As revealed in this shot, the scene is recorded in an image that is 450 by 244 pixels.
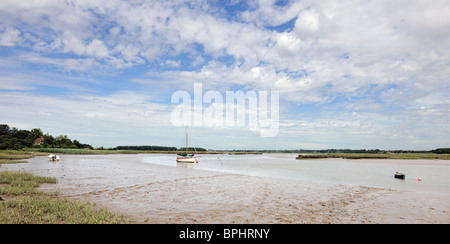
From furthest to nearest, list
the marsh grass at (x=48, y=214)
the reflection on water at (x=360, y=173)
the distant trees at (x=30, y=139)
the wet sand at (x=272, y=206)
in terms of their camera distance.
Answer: the distant trees at (x=30, y=139) < the reflection on water at (x=360, y=173) < the wet sand at (x=272, y=206) < the marsh grass at (x=48, y=214)

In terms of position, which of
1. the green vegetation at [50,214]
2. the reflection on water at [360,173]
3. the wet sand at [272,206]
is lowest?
the reflection on water at [360,173]

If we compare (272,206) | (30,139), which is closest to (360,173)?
(272,206)

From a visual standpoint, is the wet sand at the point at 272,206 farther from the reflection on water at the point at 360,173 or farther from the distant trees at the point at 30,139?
the distant trees at the point at 30,139

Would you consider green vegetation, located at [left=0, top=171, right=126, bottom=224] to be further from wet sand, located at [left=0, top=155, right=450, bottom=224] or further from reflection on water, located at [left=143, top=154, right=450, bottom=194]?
reflection on water, located at [left=143, top=154, right=450, bottom=194]

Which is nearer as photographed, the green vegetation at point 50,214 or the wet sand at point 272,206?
the green vegetation at point 50,214

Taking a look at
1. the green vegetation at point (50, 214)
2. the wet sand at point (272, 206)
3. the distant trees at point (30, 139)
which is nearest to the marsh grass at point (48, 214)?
the green vegetation at point (50, 214)

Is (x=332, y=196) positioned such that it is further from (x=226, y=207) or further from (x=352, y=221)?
(x=226, y=207)

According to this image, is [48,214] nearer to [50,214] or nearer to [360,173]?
[50,214]

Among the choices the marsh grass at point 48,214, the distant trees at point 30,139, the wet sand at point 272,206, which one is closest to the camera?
the marsh grass at point 48,214

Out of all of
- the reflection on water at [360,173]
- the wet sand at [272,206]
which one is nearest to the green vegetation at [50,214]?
the wet sand at [272,206]

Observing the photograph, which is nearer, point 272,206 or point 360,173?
point 272,206

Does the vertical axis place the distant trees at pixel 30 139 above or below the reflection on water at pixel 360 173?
above
